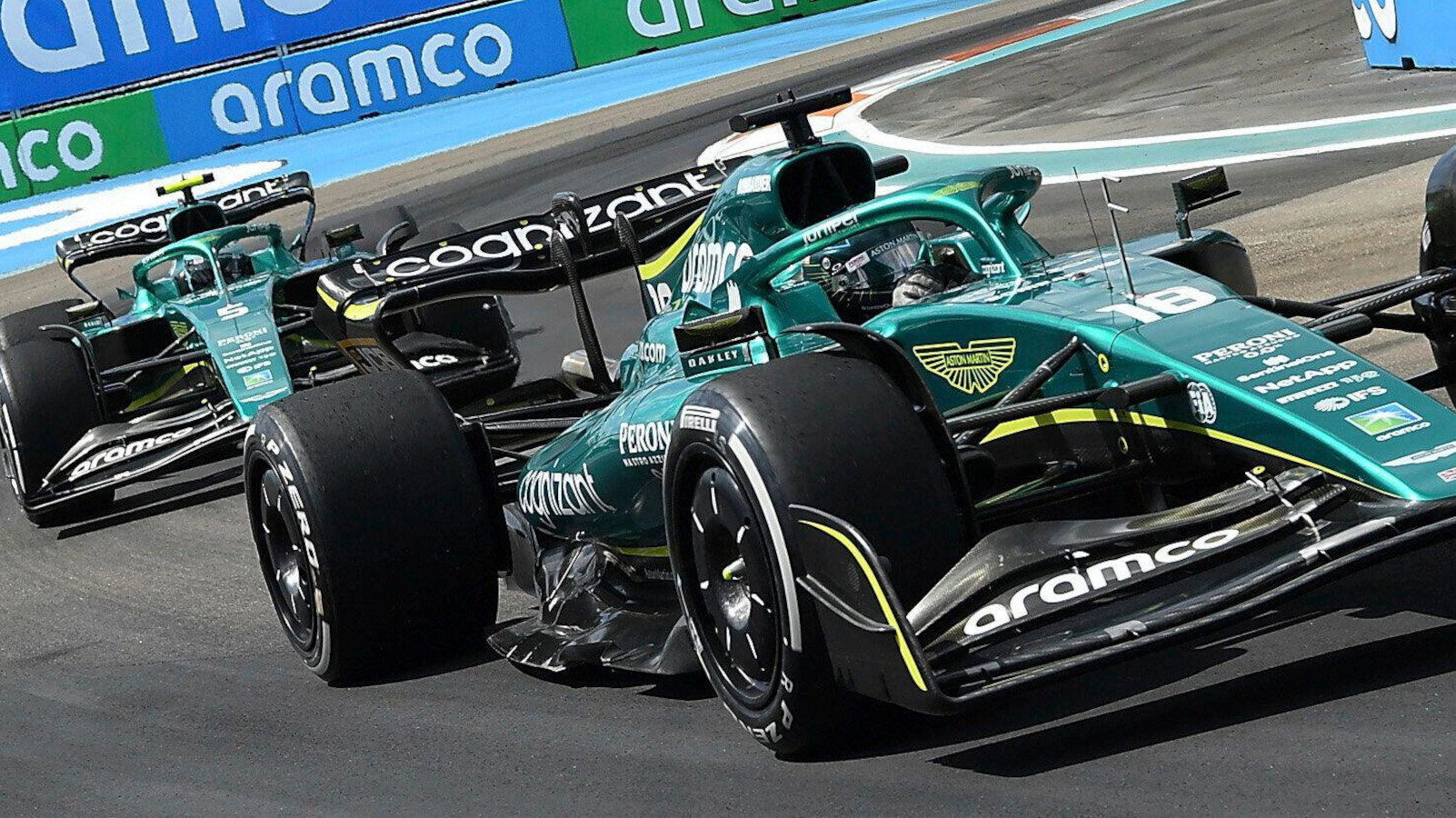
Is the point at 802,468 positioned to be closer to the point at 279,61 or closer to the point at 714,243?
the point at 714,243

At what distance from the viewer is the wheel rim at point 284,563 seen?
6.24 meters

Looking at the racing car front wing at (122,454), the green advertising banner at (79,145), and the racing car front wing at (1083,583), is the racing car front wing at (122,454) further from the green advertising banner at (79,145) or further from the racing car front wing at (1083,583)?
the green advertising banner at (79,145)

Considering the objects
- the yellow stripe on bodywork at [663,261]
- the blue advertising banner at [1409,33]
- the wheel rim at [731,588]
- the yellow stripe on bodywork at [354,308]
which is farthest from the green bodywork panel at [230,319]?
the blue advertising banner at [1409,33]

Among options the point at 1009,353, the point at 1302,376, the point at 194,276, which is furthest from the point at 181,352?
the point at 1302,376

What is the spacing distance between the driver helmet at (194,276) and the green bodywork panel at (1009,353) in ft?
20.0

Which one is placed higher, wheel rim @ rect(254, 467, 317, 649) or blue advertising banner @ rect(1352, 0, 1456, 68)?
blue advertising banner @ rect(1352, 0, 1456, 68)

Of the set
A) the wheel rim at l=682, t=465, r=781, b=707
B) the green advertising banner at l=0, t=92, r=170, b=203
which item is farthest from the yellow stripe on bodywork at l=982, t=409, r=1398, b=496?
the green advertising banner at l=0, t=92, r=170, b=203

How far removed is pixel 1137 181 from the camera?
13.2 metres

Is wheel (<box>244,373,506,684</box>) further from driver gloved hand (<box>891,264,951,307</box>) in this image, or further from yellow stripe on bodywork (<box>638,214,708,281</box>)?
yellow stripe on bodywork (<box>638,214,708,281</box>)

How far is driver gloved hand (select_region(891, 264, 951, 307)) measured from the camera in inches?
233

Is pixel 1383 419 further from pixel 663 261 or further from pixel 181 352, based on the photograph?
pixel 181 352

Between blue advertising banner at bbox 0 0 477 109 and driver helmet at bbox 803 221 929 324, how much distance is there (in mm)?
23233

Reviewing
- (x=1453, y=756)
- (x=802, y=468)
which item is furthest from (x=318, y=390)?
(x=1453, y=756)

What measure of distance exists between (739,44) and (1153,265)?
24313mm
